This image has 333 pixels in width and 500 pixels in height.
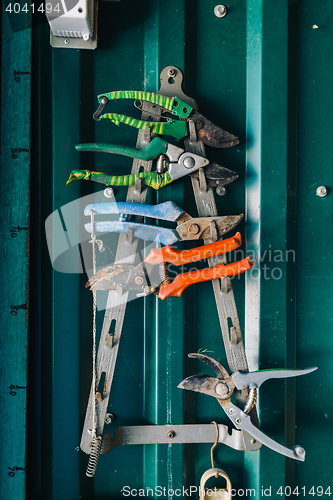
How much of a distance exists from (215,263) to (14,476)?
0.96 m

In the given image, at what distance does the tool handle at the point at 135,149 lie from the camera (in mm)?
1164

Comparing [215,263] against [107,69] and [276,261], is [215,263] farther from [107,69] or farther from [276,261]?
[107,69]

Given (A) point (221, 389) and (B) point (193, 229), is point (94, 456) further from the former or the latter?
(B) point (193, 229)

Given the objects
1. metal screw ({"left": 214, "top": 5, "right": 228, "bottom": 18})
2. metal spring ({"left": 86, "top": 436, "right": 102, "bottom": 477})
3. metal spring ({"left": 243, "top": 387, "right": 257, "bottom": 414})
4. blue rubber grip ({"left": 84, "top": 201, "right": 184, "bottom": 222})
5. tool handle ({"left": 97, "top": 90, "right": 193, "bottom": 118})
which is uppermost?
metal screw ({"left": 214, "top": 5, "right": 228, "bottom": 18})

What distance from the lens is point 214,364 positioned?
1189 mm

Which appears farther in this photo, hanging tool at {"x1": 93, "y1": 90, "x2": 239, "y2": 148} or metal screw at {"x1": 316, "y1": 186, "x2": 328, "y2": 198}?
metal screw at {"x1": 316, "y1": 186, "x2": 328, "y2": 198}

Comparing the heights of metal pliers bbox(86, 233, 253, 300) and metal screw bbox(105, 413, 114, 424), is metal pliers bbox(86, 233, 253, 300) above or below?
above

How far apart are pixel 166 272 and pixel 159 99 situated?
0.55 m

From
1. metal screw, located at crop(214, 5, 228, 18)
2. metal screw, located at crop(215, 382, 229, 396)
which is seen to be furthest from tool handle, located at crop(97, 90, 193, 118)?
metal screw, located at crop(215, 382, 229, 396)

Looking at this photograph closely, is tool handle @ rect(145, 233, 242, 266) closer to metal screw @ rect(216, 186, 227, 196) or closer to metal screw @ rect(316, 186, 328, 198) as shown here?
metal screw @ rect(216, 186, 227, 196)

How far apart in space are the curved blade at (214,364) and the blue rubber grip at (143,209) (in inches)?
17.4

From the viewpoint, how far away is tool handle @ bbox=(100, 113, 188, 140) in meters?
1.17

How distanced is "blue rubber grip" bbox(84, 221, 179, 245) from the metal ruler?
25 centimetres

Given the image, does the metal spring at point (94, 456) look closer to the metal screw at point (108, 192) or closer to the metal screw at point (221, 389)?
the metal screw at point (221, 389)
